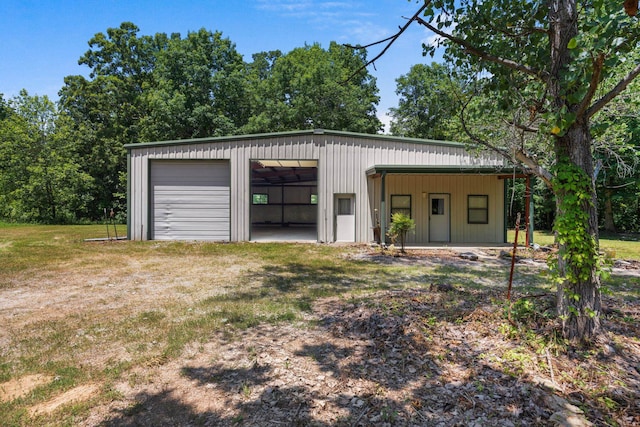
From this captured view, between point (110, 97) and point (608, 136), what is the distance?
33.2m

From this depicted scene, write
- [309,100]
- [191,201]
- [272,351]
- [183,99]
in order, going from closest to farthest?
[272,351] → [191,201] → [183,99] → [309,100]

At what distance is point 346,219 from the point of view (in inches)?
551

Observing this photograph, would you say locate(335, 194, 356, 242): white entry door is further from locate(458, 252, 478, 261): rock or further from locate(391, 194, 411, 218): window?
locate(458, 252, 478, 261): rock

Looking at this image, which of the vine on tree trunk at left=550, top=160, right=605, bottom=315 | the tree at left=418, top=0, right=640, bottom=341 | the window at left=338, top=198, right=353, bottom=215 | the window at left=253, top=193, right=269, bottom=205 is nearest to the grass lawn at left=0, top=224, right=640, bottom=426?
the tree at left=418, top=0, right=640, bottom=341

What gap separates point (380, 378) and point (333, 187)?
1106cm

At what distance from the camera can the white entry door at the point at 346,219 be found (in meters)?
14.0

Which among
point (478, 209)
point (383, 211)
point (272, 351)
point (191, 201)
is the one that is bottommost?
point (272, 351)

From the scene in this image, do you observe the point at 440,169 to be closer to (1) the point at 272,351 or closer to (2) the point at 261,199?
(1) the point at 272,351

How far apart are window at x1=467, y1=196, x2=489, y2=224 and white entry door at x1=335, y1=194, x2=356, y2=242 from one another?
4.60 m

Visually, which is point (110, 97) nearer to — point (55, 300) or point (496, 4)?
point (55, 300)

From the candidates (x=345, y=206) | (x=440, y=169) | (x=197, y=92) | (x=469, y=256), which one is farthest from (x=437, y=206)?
(x=197, y=92)

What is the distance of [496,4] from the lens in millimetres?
4074

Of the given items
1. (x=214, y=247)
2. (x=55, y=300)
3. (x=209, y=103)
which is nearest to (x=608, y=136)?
(x=214, y=247)

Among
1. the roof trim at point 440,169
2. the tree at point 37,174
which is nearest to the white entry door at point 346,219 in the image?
the roof trim at point 440,169
